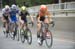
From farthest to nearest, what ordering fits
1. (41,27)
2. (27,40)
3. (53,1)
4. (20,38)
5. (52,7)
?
1. (53,1)
2. (52,7)
3. (20,38)
4. (27,40)
5. (41,27)

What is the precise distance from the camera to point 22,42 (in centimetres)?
1792

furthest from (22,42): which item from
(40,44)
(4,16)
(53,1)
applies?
(53,1)

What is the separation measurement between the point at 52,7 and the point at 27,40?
16634 millimetres

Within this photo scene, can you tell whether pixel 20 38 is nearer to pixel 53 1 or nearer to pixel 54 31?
pixel 54 31

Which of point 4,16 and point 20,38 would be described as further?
point 4,16

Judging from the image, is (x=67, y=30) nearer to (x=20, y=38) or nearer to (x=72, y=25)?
(x=72, y=25)

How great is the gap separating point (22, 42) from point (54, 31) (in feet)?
10.8

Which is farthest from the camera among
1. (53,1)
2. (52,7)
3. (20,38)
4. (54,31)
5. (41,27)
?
(53,1)

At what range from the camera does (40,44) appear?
1605 cm

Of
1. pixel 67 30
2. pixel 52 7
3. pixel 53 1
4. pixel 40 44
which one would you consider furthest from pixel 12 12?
pixel 53 1

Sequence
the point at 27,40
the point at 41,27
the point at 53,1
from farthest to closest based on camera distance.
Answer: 1. the point at 53,1
2. the point at 27,40
3. the point at 41,27

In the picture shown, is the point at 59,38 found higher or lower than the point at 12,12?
lower

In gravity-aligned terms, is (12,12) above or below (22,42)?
above

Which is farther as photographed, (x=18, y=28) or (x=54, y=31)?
(x=54, y=31)
